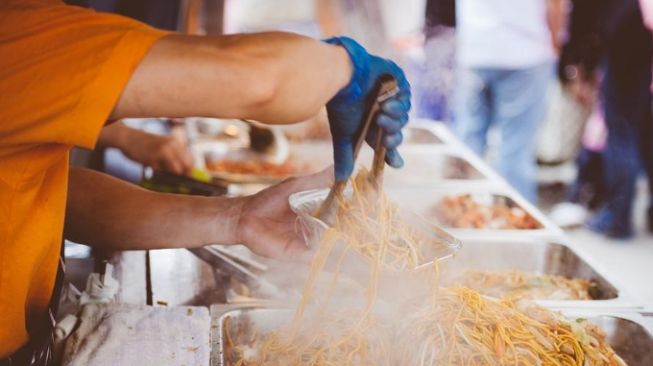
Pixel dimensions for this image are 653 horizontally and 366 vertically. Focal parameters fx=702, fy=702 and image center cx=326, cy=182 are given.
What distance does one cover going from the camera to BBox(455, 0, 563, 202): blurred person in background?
228 inches

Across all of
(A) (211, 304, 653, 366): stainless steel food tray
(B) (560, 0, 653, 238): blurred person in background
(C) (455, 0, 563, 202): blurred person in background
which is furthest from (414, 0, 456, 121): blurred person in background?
(A) (211, 304, 653, 366): stainless steel food tray

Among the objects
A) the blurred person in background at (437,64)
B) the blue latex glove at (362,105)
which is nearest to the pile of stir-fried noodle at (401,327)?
the blue latex glove at (362,105)

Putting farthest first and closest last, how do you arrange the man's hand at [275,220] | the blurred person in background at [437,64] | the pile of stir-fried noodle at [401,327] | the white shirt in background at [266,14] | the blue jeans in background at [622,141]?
the blurred person in background at [437,64]
the white shirt in background at [266,14]
the blue jeans in background at [622,141]
the man's hand at [275,220]
the pile of stir-fried noodle at [401,327]

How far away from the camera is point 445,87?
8758mm

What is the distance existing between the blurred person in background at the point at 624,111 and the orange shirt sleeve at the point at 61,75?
213 inches

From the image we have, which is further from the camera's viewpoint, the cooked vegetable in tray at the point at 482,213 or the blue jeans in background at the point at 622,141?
the blue jeans in background at the point at 622,141

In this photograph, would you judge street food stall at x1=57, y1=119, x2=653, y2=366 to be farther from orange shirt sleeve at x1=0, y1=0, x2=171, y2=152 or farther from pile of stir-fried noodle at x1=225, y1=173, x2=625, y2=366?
orange shirt sleeve at x1=0, y1=0, x2=171, y2=152

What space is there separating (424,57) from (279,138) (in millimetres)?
4467

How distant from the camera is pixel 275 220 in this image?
2363mm

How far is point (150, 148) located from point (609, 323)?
2512 mm

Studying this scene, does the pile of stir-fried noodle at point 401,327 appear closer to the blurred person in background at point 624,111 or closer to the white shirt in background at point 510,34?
the white shirt in background at point 510,34

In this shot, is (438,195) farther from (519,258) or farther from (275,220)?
(275,220)

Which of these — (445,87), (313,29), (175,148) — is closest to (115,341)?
(175,148)

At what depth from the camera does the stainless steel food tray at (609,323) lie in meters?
2.37
